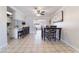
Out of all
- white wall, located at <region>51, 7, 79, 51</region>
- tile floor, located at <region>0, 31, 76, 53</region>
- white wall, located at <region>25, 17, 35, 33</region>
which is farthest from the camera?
white wall, located at <region>25, 17, 35, 33</region>

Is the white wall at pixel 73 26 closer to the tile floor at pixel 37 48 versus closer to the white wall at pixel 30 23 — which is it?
the tile floor at pixel 37 48

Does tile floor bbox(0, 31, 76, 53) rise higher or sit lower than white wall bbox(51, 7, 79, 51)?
lower

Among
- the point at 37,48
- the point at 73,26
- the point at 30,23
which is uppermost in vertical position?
the point at 30,23

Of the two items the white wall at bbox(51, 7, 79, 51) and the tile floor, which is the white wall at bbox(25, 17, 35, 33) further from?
the white wall at bbox(51, 7, 79, 51)

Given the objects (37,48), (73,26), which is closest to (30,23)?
(37,48)

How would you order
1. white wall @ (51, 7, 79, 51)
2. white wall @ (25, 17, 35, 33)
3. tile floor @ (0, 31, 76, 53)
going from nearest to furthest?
tile floor @ (0, 31, 76, 53), white wall @ (51, 7, 79, 51), white wall @ (25, 17, 35, 33)

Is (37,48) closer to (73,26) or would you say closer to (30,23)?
(73,26)

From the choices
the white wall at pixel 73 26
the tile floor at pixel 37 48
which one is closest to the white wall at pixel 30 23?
the tile floor at pixel 37 48

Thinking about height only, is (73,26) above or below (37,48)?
above

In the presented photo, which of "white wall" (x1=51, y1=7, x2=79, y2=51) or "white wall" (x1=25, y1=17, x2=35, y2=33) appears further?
"white wall" (x1=25, y1=17, x2=35, y2=33)

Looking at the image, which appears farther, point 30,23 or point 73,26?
point 30,23

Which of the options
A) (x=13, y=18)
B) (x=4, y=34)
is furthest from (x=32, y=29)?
(x=4, y=34)

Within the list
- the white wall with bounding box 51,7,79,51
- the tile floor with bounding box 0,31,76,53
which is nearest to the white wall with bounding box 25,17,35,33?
the tile floor with bounding box 0,31,76,53
